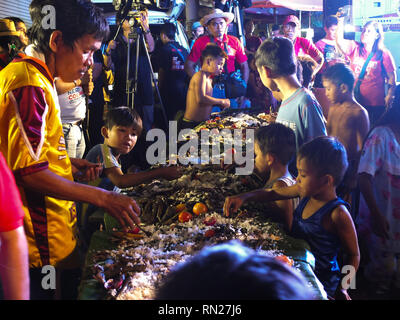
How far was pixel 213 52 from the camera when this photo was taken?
3568 mm

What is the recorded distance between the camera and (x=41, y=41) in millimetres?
1272

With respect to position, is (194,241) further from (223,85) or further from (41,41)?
(223,85)

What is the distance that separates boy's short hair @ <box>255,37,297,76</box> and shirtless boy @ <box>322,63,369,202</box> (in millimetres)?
446

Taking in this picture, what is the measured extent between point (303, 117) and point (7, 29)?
2175 millimetres

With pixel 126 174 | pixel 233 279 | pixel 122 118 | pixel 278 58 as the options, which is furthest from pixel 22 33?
pixel 233 279

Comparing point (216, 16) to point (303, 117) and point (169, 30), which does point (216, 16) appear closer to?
point (169, 30)

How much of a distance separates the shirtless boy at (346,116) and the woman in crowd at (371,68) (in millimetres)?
555

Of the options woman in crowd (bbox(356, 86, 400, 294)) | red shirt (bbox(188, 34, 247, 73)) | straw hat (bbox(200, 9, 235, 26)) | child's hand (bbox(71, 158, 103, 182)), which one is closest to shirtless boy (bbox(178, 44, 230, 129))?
red shirt (bbox(188, 34, 247, 73))

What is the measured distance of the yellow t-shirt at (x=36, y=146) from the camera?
111cm

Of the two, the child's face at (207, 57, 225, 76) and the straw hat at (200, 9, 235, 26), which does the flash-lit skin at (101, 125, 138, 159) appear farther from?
the straw hat at (200, 9, 235, 26)

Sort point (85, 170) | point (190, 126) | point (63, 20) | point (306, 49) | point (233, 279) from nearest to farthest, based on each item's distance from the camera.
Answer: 1. point (233, 279)
2. point (63, 20)
3. point (85, 170)
4. point (306, 49)
5. point (190, 126)

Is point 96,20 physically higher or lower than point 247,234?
higher
